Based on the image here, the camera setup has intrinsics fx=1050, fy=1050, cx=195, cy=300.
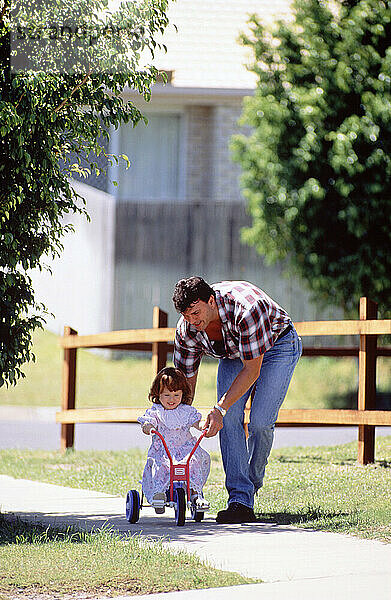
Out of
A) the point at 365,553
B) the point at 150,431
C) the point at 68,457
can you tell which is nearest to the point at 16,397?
the point at 68,457

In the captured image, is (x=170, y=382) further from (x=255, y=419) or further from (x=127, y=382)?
(x=127, y=382)

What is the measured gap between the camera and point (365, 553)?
17.0ft

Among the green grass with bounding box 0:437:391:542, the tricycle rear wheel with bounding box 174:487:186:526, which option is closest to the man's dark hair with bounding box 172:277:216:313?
the tricycle rear wheel with bounding box 174:487:186:526

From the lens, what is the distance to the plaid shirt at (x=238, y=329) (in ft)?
20.1

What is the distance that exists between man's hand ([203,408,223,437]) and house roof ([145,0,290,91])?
61.5 feet

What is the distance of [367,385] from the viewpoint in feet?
29.1

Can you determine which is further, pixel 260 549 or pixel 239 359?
pixel 239 359

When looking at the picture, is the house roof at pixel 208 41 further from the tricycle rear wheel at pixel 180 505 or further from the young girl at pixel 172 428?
the tricycle rear wheel at pixel 180 505

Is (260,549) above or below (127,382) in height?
below

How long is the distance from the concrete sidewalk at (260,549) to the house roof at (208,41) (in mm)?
18006

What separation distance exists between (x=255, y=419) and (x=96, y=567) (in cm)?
193

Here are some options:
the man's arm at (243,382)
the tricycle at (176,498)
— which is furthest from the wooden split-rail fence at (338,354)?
the man's arm at (243,382)

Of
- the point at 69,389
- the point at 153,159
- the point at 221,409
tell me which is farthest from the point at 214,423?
the point at 153,159

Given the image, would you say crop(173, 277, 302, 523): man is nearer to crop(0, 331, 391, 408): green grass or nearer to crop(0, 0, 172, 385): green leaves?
crop(0, 0, 172, 385): green leaves
